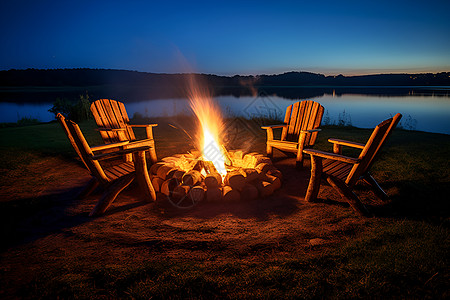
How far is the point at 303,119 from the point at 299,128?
0.61ft

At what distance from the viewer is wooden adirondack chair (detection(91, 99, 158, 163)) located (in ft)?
13.6

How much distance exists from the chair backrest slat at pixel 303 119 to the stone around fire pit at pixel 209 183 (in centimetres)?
132

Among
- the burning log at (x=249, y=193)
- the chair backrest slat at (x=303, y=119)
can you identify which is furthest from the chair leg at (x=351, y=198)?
the chair backrest slat at (x=303, y=119)

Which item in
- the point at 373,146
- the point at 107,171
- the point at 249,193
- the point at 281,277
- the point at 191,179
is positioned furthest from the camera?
the point at 191,179

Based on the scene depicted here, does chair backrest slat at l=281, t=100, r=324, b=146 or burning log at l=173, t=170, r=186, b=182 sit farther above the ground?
chair backrest slat at l=281, t=100, r=324, b=146

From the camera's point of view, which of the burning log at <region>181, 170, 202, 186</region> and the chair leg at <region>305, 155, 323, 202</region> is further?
the burning log at <region>181, 170, 202, 186</region>

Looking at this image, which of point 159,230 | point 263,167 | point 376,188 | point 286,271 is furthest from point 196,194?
point 376,188

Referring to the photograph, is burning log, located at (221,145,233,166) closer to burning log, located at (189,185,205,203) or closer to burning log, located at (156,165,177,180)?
burning log, located at (156,165,177,180)

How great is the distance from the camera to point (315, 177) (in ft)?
9.73

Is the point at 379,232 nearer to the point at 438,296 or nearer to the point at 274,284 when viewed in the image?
the point at 438,296

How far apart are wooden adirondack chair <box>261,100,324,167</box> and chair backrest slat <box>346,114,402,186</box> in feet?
4.81

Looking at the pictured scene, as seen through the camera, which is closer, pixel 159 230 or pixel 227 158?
pixel 159 230

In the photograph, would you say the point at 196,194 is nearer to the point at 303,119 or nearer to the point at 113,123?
the point at 113,123

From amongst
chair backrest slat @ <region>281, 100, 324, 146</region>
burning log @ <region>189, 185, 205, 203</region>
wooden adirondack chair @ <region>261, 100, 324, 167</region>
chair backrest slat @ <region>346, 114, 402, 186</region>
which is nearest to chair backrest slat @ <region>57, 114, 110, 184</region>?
burning log @ <region>189, 185, 205, 203</region>
